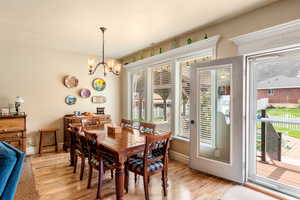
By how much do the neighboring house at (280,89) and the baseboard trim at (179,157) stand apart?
5.80 feet

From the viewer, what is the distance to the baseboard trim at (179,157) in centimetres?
335

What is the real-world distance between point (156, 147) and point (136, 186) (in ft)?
2.77

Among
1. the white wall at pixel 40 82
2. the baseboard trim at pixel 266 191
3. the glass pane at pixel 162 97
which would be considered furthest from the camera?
the glass pane at pixel 162 97

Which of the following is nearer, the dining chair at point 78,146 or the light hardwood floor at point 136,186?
the light hardwood floor at point 136,186

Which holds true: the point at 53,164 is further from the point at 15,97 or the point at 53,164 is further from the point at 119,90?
the point at 119,90

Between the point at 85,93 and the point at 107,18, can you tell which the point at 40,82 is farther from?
the point at 107,18

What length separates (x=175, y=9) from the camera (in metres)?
2.41

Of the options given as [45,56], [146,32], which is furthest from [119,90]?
[146,32]

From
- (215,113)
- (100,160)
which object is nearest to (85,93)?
(100,160)

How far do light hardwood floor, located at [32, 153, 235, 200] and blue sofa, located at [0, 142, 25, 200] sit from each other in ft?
4.28

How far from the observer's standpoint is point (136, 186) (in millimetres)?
2535

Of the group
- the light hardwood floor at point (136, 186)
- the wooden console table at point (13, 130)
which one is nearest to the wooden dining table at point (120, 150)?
the light hardwood floor at point (136, 186)

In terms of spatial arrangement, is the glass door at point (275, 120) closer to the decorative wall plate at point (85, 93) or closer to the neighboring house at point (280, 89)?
the neighboring house at point (280, 89)

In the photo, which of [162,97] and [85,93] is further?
[85,93]
